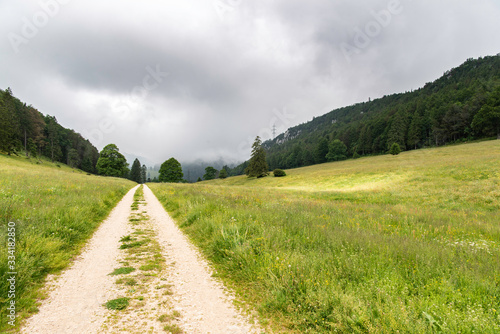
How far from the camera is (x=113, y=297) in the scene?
359cm

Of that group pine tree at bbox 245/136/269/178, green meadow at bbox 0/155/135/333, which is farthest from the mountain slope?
green meadow at bbox 0/155/135/333

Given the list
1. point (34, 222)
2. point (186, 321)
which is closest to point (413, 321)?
point (186, 321)

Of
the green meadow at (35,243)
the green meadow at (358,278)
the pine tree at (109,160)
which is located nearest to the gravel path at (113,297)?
the green meadow at (35,243)

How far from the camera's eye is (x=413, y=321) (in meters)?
2.67

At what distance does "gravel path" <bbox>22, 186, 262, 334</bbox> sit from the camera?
9.46ft

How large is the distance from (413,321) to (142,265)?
5.53 metres

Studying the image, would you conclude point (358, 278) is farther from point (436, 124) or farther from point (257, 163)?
point (436, 124)

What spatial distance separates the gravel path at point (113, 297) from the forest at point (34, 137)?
63.0 meters

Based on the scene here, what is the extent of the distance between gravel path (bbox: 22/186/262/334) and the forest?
2482 inches

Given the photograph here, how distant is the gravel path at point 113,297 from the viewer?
288 cm

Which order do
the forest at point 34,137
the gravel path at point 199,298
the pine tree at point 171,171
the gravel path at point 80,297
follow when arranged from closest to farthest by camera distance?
the gravel path at point 80,297
the gravel path at point 199,298
the forest at point 34,137
the pine tree at point 171,171

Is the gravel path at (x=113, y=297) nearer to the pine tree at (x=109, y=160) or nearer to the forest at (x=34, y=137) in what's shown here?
the forest at (x=34, y=137)

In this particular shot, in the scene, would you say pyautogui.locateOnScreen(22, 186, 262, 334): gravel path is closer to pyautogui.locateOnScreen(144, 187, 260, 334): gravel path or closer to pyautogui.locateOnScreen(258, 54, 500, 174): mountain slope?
pyautogui.locateOnScreen(144, 187, 260, 334): gravel path

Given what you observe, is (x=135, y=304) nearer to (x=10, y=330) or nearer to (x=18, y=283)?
(x=10, y=330)
